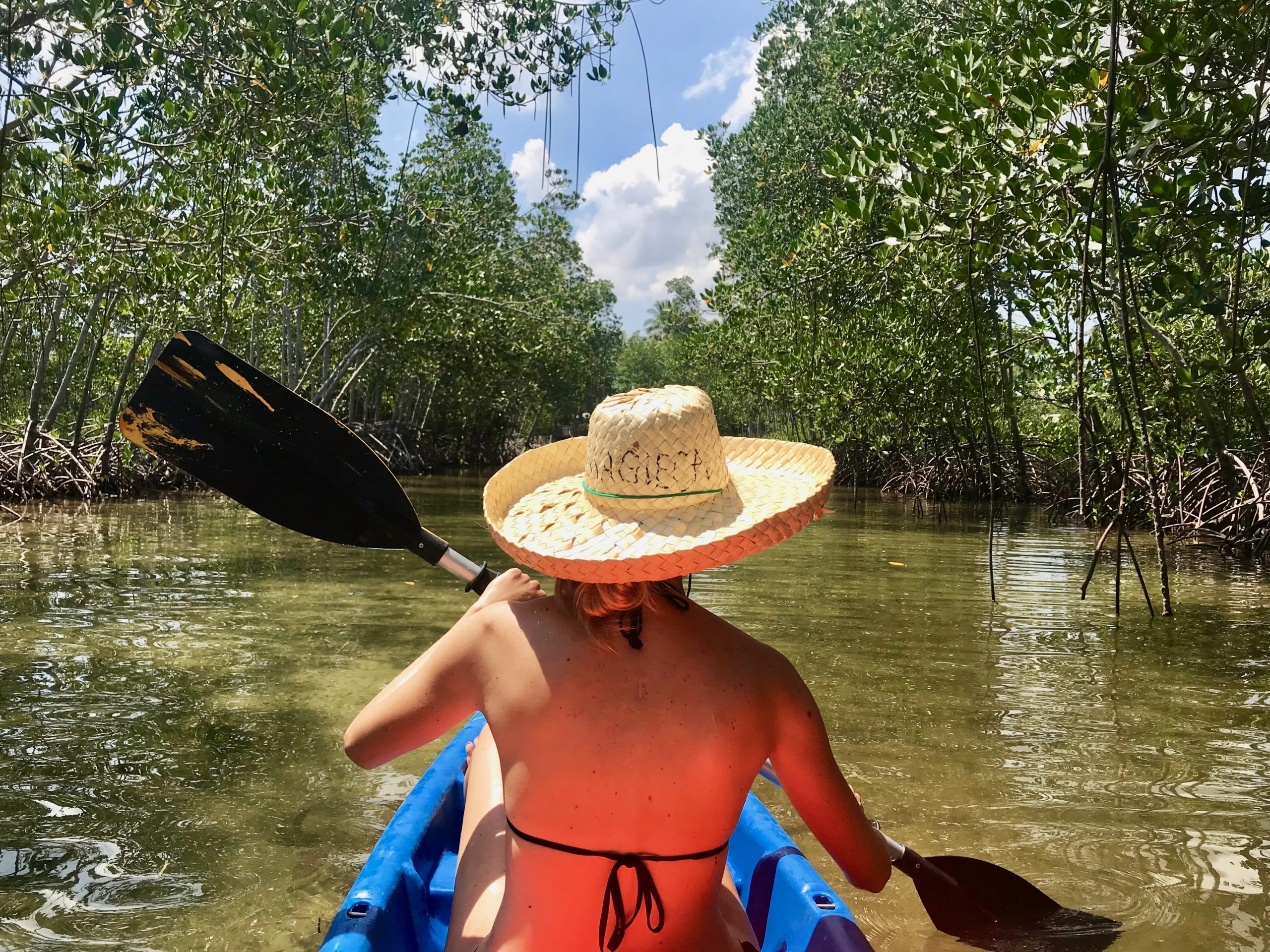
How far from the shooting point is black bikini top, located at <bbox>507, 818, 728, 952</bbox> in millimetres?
1348

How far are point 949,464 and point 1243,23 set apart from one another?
14822mm

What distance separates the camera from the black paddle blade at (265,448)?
2.41 metres

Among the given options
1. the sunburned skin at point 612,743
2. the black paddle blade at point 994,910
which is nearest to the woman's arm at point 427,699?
the sunburned skin at point 612,743

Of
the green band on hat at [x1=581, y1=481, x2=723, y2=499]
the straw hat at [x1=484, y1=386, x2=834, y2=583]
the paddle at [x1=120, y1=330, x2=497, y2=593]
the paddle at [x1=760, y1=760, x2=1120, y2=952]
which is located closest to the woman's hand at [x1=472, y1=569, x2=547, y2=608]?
the straw hat at [x1=484, y1=386, x2=834, y2=583]

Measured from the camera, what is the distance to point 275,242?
1087 cm

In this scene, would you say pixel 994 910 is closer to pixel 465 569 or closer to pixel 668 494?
pixel 465 569

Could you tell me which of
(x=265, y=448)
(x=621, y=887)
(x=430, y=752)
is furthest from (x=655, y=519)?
(x=430, y=752)

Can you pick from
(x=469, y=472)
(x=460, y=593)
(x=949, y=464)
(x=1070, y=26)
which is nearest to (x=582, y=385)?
(x=469, y=472)

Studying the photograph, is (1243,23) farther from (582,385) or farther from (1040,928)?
(582,385)

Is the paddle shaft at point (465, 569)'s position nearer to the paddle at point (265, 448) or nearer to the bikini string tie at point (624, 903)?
the paddle at point (265, 448)

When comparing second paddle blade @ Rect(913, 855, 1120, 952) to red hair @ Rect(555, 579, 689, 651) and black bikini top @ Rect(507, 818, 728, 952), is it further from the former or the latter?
red hair @ Rect(555, 579, 689, 651)

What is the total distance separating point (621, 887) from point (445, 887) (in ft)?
2.67

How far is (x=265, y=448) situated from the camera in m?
2.46

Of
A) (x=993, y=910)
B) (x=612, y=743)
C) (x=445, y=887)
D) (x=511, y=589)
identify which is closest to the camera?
(x=612, y=743)
